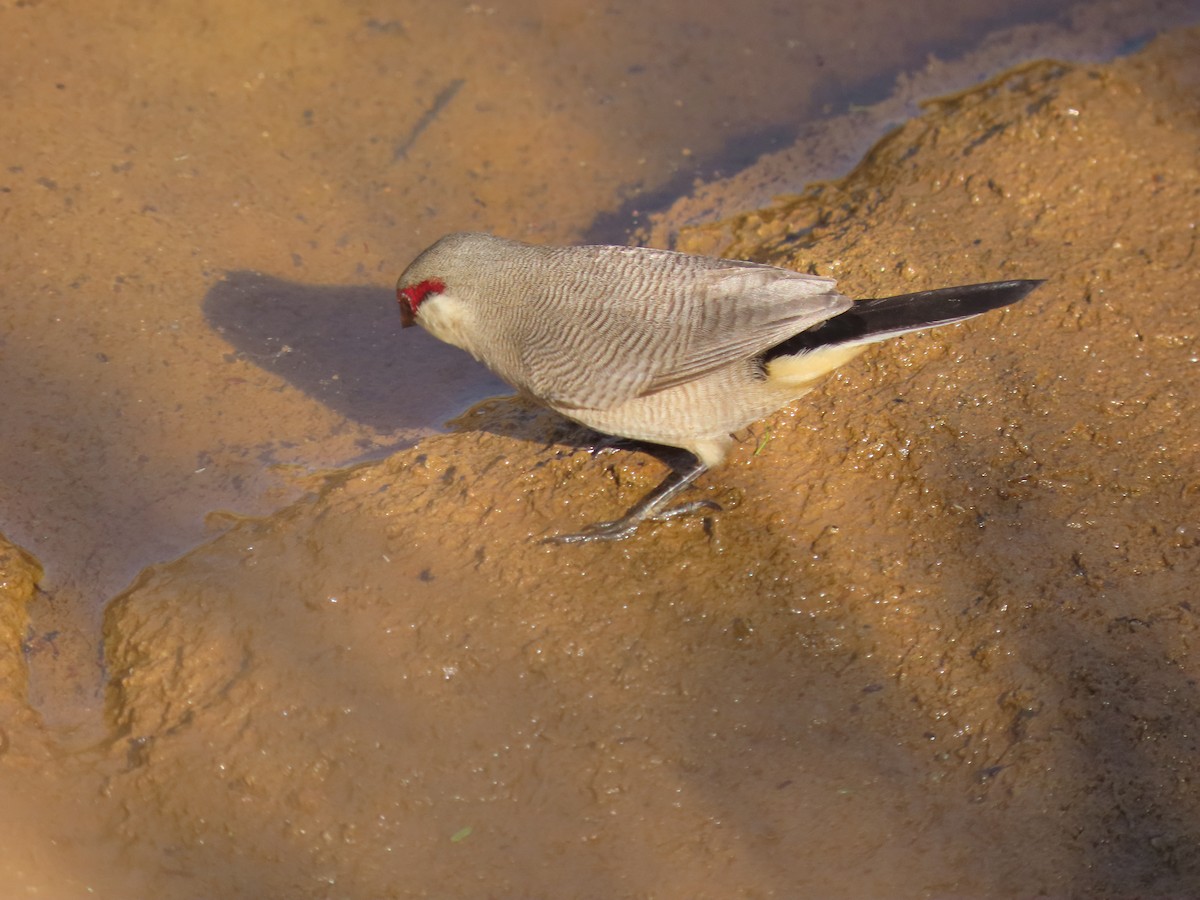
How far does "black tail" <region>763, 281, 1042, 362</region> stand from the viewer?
381 cm

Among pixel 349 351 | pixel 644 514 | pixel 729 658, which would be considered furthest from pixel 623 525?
pixel 349 351

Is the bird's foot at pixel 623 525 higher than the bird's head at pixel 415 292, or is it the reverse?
the bird's head at pixel 415 292

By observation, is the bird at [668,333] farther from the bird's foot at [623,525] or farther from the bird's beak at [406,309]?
the bird's beak at [406,309]

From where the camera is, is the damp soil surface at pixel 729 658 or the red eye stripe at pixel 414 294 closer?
the damp soil surface at pixel 729 658

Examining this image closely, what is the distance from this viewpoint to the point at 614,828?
3412 millimetres

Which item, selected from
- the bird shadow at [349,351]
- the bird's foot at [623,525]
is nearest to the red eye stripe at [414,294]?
the bird shadow at [349,351]

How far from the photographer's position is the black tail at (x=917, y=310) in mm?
3814

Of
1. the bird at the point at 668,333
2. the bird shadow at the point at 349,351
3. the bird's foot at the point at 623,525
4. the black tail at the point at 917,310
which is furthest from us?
the bird shadow at the point at 349,351

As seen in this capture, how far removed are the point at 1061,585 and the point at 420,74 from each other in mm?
4686

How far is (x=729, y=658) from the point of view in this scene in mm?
3846

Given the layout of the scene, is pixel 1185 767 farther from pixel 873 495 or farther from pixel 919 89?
pixel 919 89

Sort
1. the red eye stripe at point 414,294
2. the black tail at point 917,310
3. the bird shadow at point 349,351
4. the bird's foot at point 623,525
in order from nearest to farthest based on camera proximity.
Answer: the black tail at point 917,310, the bird's foot at point 623,525, the red eye stripe at point 414,294, the bird shadow at point 349,351

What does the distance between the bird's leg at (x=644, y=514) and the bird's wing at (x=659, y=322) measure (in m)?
0.44

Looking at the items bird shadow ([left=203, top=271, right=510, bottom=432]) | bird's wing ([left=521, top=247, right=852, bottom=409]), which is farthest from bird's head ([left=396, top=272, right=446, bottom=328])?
bird shadow ([left=203, top=271, right=510, bottom=432])
